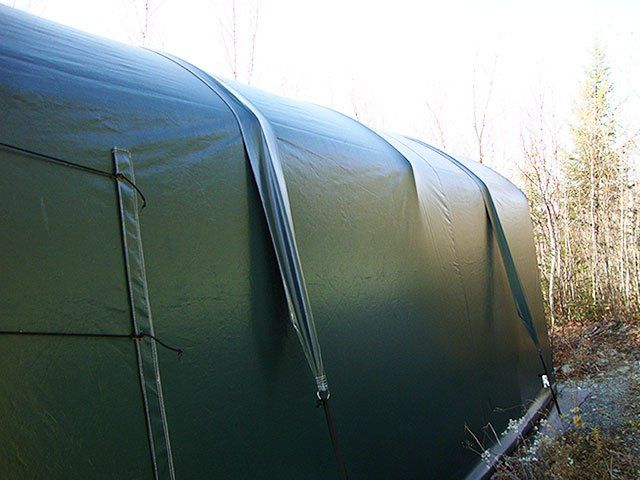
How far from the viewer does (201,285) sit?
6.80 ft

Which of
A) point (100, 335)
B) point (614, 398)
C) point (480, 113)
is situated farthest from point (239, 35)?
point (100, 335)

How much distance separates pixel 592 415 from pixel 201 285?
3.65m

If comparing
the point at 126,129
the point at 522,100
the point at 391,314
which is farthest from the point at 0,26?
the point at 522,100

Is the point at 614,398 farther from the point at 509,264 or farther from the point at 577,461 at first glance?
the point at 577,461

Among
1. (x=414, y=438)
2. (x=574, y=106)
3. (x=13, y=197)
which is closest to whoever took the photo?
(x=13, y=197)

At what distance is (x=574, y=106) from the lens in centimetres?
1326

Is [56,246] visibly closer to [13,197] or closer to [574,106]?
[13,197]

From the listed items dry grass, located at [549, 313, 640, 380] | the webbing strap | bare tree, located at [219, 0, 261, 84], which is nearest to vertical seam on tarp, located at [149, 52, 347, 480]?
the webbing strap

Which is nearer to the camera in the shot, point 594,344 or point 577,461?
point 577,461

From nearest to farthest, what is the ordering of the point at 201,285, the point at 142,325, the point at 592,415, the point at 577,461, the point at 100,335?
the point at 100,335
the point at 142,325
the point at 201,285
the point at 577,461
the point at 592,415

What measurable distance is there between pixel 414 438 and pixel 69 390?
200 cm

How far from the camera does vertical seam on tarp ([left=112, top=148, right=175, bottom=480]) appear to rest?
1.77 meters

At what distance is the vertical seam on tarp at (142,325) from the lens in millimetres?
1770

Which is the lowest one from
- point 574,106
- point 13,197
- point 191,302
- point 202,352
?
point 202,352
